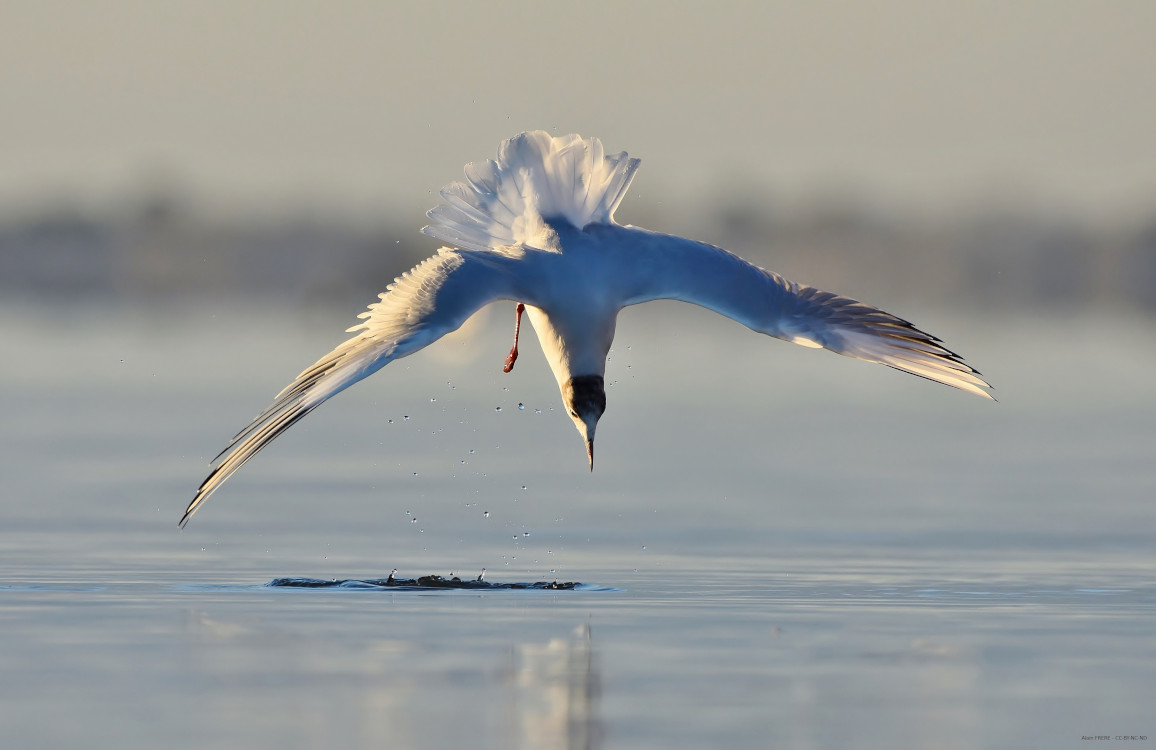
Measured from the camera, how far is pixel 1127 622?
28.8 ft

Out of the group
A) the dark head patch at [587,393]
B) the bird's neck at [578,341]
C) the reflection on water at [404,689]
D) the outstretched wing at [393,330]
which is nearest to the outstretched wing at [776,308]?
the bird's neck at [578,341]

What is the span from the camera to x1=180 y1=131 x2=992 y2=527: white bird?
949cm

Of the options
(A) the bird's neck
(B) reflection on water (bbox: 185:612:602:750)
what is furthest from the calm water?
(A) the bird's neck

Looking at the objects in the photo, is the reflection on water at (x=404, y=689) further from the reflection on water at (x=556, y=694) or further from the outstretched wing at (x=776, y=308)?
the outstretched wing at (x=776, y=308)

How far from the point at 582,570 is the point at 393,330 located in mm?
1781

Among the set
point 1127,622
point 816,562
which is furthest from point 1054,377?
point 1127,622

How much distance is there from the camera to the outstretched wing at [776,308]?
9984mm

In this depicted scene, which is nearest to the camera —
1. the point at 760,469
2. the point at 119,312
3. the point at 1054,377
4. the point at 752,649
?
the point at 752,649

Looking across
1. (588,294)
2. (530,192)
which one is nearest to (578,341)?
(588,294)

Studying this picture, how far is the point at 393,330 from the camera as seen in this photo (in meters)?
9.38

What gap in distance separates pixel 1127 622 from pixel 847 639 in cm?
124

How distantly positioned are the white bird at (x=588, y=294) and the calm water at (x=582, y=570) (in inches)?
23.5

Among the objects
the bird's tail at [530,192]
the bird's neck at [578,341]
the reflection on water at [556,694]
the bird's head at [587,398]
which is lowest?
the reflection on water at [556,694]

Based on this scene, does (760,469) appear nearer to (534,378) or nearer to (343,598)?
(343,598)
